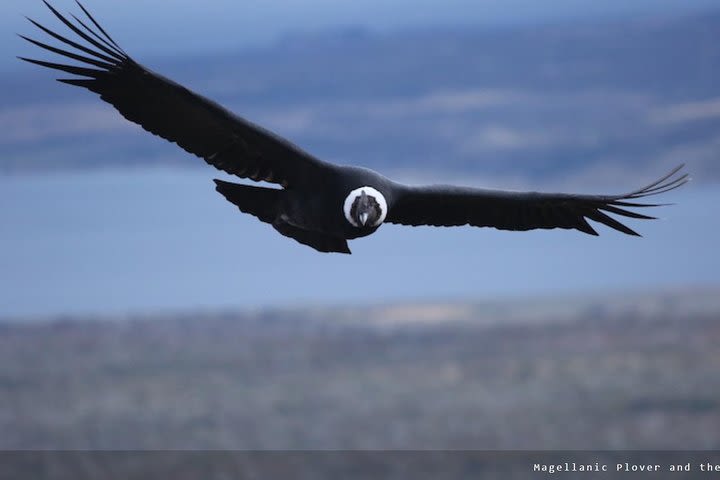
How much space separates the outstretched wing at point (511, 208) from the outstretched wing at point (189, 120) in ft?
3.88

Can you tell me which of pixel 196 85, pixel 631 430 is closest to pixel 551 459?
pixel 631 430

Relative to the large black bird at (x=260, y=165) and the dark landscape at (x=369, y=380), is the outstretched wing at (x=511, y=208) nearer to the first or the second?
the large black bird at (x=260, y=165)

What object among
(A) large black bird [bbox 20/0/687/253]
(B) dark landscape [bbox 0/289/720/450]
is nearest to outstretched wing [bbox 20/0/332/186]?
(A) large black bird [bbox 20/0/687/253]

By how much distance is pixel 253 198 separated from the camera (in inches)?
752

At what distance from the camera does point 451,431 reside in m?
88.3

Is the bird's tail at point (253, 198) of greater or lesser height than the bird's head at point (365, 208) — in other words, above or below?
above

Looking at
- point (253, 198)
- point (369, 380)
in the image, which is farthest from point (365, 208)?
point (369, 380)

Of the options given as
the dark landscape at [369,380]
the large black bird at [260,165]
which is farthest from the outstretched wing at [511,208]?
the dark landscape at [369,380]

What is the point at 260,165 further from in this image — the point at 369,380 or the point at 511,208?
the point at 369,380

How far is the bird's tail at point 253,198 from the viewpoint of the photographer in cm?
1902

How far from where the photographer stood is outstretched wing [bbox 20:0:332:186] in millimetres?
18750

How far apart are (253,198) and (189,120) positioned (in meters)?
0.95

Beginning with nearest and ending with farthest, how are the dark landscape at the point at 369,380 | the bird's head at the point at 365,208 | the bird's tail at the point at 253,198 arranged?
the bird's head at the point at 365,208
the bird's tail at the point at 253,198
the dark landscape at the point at 369,380

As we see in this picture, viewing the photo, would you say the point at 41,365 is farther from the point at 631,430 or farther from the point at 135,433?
the point at 631,430
